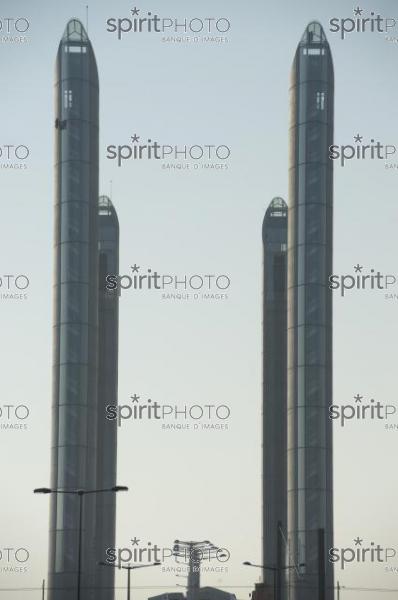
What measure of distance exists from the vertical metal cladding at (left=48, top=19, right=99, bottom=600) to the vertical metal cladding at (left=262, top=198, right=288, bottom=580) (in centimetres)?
1301

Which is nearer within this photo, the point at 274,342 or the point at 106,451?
the point at 106,451

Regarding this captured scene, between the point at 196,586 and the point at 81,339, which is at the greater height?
the point at 81,339

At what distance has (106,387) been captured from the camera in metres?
102

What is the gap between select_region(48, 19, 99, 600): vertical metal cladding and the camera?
93.2 metres

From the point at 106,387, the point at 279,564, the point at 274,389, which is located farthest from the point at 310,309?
the point at 106,387

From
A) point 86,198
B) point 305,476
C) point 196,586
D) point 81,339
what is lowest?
point 196,586

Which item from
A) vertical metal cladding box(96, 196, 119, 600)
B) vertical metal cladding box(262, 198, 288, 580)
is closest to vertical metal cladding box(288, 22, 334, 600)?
vertical metal cladding box(262, 198, 288, 580)

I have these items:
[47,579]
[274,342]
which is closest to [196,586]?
[274,342]

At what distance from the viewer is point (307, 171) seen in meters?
95.1

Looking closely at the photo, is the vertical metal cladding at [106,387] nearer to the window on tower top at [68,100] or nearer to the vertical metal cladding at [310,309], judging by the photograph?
the window on tower top at [68,100]

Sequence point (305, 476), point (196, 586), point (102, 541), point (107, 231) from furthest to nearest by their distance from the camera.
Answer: point (196, 586), point (107, 231), point (102, 541), point (305, 476)

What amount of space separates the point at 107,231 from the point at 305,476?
2341 cm

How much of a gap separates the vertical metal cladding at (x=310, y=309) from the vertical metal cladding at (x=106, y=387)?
1119 cm

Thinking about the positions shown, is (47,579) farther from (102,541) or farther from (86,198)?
(86,198)
